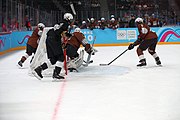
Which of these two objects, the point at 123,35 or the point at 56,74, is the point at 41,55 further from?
the point at 123,35

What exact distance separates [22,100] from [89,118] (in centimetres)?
118

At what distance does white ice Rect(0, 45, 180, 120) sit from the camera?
308 cm

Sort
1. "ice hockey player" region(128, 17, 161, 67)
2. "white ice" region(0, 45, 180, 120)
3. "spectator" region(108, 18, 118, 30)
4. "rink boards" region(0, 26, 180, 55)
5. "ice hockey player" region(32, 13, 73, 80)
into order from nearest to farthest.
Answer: "white ice" region(0, 45, 180, 120) < "ice hockey player" region(32, 13, 73, 80) < "ice hockey player" region(128, 17, 161, 67) < "spectator" region(108, 18, 118, 30) < "rink boards" region(0, 26, 180, 55)

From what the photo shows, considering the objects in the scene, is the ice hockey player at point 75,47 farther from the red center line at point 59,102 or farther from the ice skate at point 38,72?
the red center line at point 59,102

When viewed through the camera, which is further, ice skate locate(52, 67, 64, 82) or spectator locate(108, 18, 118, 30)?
spectator locate(108, 18, 118, 30)

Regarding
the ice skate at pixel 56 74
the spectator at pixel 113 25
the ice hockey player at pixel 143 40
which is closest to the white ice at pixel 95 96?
the ice skate at pixel 56 74

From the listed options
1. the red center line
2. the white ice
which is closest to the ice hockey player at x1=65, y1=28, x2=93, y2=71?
the white ice

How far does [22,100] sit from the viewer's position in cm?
384

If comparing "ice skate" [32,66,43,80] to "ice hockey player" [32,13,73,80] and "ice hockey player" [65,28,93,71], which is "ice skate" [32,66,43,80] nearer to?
"ice hockey player" [32,13,73,80]

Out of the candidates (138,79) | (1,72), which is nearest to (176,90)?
(138,79)

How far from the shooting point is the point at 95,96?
157 inches

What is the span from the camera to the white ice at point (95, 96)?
3084 millimetres

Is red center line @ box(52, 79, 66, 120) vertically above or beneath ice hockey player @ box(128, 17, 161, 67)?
beneath

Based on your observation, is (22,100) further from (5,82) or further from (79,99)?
(5,82)
